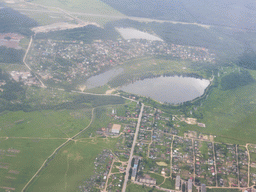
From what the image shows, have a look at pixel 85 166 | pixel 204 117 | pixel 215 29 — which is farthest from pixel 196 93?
pixel 215 29

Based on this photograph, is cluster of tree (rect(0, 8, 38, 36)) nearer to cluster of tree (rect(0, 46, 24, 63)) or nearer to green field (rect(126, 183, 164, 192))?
cluster of tree (rect(0, 46, 24, 63))

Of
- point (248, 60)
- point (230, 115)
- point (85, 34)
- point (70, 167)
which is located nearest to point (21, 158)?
point (70, 167)

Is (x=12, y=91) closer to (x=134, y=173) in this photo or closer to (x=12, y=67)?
(x=12, y=67)

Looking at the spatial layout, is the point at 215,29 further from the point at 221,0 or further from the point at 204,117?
the point at 204,117

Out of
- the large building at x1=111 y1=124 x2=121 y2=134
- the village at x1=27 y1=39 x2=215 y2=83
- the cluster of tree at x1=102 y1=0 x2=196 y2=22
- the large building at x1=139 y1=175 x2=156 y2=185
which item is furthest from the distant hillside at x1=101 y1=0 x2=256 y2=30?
the large building at x1=139 y1=175 x2=156 y2=185

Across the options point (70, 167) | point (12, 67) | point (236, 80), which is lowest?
point (70, 167)

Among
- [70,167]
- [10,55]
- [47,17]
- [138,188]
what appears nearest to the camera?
[138,188]

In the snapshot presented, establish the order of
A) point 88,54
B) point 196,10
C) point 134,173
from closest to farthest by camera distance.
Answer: point 134,173, point 88,54, point 196,10
